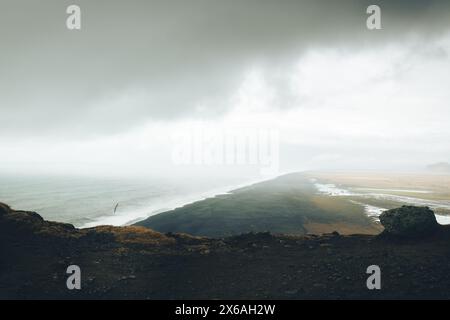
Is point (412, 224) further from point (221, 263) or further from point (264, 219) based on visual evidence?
point (264, 219)

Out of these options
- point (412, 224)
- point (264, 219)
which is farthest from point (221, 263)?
point (264, 219)

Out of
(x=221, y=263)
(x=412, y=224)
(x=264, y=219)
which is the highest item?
(x=412, y=224)

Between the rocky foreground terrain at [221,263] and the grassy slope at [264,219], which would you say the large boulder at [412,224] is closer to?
the rocky foreground terrain at [221,263]

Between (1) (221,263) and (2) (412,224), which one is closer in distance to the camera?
(1) (221,263)

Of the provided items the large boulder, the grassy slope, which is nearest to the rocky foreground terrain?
the large boulder

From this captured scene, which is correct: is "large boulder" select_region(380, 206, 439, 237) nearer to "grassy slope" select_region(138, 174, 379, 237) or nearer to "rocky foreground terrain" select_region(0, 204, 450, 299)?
"rocky foreground terrain" select_region(0, 204, 450, 299)

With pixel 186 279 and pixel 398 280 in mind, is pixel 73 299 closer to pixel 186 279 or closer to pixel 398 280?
pixel 186 279
